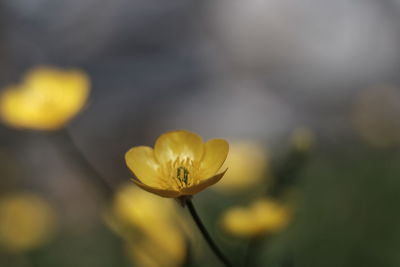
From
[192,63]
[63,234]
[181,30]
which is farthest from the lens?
[181,30]

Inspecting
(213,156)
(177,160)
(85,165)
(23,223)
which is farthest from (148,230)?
(23,223)

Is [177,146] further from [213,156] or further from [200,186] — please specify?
[200,186]

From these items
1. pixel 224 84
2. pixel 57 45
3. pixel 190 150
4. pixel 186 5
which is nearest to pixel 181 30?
pixel 186 5

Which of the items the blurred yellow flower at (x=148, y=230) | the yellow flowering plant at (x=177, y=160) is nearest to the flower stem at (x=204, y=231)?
the yellow flowering plant at (x=177, y=160)

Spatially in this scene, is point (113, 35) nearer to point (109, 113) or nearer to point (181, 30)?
point (181, 30)

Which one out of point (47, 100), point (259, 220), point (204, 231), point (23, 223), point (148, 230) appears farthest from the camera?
point (23, 223)

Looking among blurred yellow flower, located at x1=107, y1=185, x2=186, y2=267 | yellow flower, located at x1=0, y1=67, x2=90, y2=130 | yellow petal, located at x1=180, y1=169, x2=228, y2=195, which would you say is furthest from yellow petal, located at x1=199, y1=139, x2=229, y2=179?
yellow flower, located at x1=0, y1=67, x2=90, y2=130

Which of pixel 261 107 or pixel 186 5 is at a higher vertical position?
pixel 186 5
